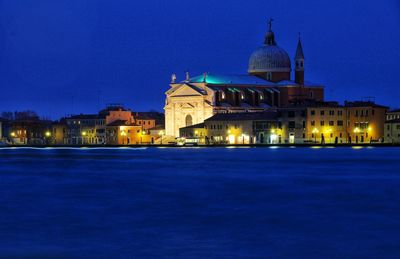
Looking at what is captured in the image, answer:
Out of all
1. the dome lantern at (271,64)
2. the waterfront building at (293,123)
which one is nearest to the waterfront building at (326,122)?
the waterfront building at (293,123)

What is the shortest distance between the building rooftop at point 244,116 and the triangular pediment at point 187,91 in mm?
4154

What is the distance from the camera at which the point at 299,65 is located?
87125 mm

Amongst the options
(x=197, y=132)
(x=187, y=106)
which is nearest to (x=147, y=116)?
(x=187, y=106)

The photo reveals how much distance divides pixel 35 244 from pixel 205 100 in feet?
201

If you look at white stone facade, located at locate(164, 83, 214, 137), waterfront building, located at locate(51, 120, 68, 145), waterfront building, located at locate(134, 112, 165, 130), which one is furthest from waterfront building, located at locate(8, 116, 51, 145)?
white stone facade, located at locate(164, 83, 214, 137)

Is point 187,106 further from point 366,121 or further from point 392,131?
point 392,131

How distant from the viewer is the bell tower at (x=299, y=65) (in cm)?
8644

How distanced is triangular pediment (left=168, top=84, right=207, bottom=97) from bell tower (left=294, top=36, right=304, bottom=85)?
41.9 ft

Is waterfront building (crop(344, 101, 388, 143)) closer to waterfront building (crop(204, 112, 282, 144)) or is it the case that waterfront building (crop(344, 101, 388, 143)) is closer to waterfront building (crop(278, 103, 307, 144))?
waterfront building (crop(278, 103, 307, 144))

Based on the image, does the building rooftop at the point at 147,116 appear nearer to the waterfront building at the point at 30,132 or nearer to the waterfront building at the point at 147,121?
the waterfront building at the point at 147,121

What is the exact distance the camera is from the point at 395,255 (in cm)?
1359

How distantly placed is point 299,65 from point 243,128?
63.6 ft

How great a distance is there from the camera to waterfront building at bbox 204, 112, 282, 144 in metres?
68.9

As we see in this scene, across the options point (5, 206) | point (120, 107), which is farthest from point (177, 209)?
point (120, 107)
